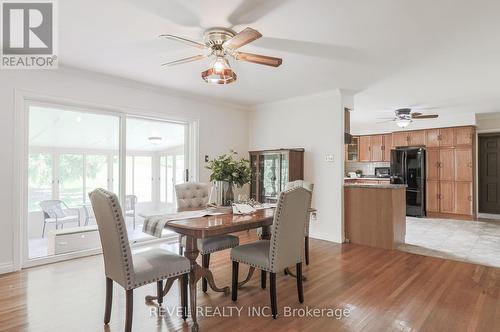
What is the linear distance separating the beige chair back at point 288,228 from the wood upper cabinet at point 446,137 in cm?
606

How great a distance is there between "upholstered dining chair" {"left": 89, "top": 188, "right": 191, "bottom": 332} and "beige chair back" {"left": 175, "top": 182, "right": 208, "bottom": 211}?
994 mm

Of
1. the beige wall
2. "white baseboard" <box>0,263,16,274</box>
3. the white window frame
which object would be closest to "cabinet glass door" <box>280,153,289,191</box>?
→ the beige wall

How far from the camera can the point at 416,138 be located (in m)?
7.27

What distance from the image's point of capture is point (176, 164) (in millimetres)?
5574

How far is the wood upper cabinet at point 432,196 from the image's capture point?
7055 millimetres

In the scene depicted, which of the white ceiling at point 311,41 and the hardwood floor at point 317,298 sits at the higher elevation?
the white ceiling at point 311,41

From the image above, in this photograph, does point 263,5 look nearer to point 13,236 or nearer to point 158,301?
point 158,301

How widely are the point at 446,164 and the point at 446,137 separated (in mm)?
648

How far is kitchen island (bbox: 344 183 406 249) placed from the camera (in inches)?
168

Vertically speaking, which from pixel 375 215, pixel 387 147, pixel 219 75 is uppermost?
pixel 219 75

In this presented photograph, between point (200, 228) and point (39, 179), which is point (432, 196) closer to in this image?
point (200, 228)

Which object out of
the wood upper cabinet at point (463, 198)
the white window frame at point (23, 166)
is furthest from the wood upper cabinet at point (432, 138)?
the white window frame at point (23, 166)

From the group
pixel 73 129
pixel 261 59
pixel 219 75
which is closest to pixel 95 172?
pixel 73 129

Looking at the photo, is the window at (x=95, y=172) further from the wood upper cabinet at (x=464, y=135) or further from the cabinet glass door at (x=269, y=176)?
the wood upper cabinet at (x=464, y=135)
